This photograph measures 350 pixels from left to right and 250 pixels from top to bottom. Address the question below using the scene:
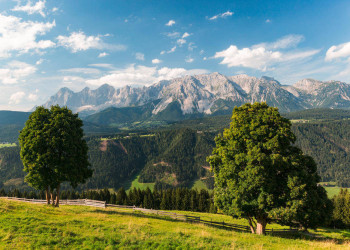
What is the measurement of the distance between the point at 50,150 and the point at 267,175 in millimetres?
32427

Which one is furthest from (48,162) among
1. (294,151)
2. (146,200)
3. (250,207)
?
(146,200)

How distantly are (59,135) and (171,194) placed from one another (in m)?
89.5

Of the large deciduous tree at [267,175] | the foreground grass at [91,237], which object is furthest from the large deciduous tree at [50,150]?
the large deciduous tree at [267,175]

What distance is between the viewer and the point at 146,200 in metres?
106

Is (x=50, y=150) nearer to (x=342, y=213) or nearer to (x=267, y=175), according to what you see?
(x=267, y=175)

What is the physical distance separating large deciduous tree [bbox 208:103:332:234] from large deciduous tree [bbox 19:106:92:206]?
80.4ft

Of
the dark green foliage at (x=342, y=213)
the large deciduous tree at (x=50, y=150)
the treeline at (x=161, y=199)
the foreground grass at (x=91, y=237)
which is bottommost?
the treeline at (x=161, y=199)

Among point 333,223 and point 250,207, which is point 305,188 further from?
point 333,223

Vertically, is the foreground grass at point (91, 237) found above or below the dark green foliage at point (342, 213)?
above

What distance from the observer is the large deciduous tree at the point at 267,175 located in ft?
77.2

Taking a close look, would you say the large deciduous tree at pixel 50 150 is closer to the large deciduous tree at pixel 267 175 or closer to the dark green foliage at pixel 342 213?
the large deciduous tree at pixel 267 175

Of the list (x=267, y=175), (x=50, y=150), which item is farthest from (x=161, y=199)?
(x=267, y=175)

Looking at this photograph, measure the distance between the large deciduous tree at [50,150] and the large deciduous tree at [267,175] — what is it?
2449 centimetres

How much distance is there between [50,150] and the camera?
104 feet
